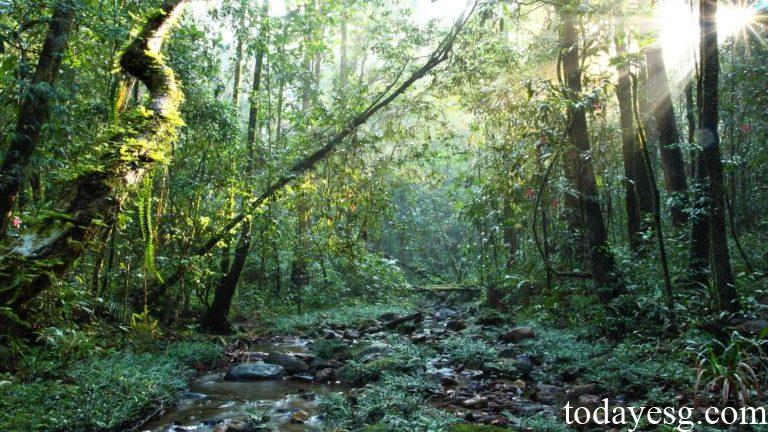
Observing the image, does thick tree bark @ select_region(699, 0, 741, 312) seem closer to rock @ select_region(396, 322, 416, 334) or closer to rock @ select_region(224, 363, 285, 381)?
rock @ select_region(224, 363, 285, 381)

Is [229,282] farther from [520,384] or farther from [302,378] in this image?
[520,384]

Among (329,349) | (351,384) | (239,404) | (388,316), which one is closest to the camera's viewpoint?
(239,404)

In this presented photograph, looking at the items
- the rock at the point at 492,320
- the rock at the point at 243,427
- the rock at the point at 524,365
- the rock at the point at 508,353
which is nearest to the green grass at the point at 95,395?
the rock at the point at 243,427

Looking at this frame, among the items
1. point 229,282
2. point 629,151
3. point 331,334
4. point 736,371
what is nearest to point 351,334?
point 331,334

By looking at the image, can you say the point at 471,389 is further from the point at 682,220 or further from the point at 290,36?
the point at 290,36

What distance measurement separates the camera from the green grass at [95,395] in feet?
13.3

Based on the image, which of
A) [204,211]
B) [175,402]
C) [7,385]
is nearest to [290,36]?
[204,211]

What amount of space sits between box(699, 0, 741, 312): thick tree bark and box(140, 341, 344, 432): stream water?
4.46 m

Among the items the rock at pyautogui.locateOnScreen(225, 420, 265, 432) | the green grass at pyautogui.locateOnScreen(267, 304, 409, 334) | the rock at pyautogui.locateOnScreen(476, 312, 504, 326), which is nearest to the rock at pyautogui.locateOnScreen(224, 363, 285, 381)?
the rock at pyautogui.locateOnScreen(225, 420, 265, 432)

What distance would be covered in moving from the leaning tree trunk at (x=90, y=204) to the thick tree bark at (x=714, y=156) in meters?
5.36

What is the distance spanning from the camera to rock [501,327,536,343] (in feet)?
28.1

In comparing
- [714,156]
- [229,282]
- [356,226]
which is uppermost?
[714,156]

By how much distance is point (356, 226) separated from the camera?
10.4 meters

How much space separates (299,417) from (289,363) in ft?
7.76
